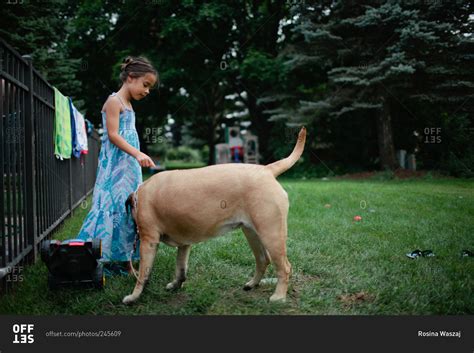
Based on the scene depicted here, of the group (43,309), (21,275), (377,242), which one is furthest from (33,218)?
(377,242)

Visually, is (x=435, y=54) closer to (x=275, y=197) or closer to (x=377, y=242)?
(x=377, y=242)

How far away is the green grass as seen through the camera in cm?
241

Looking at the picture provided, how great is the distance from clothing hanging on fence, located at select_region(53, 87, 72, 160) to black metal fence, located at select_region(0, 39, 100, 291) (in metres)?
0.06

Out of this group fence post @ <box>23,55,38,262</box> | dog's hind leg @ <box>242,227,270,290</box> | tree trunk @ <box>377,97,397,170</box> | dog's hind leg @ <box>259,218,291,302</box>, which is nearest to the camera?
dog's hind leg @ <box>259,218,291,302</box>

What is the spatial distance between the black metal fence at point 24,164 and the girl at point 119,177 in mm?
604

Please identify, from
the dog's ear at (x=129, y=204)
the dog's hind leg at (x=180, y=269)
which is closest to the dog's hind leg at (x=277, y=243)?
the dog's hind leg at (x=180, y=269)

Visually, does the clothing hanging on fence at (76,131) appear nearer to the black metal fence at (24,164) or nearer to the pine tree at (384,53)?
the black metal fence at (24,164)

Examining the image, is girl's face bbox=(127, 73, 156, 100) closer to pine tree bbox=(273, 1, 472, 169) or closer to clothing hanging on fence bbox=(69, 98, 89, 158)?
clothing hanging on fence bbox=(69, 98, 89, 158)

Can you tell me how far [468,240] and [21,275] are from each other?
4.09m

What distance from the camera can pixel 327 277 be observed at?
299 centimetres

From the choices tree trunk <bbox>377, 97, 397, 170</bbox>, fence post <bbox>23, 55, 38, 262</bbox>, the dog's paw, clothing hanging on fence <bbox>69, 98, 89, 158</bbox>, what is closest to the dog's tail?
the dog's paw

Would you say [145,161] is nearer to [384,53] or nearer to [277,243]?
[277,243]

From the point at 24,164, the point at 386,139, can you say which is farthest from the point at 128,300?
the point at 386,139

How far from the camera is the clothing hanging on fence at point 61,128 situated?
180 inches
